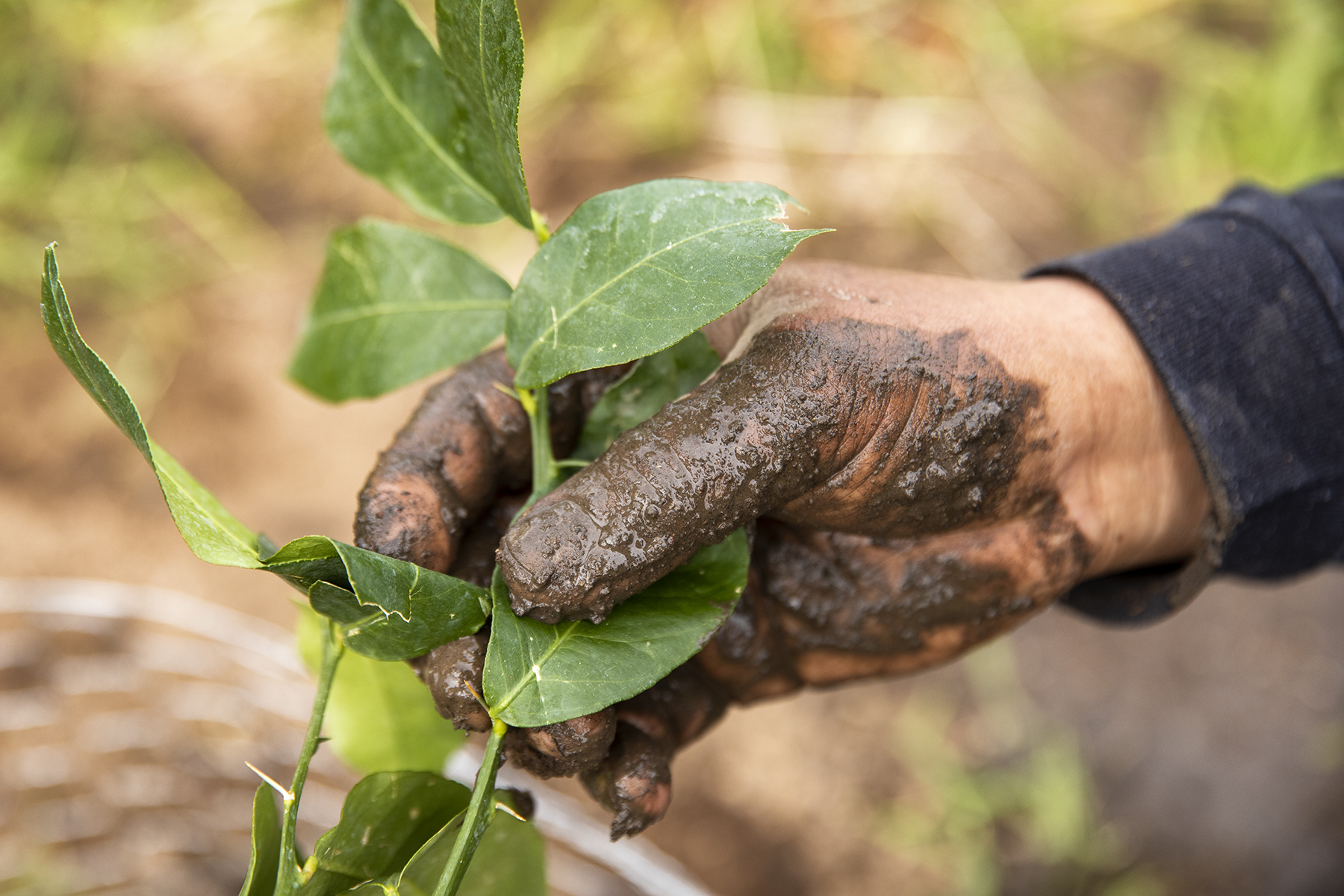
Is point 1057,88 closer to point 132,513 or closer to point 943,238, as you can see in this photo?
point 943,238

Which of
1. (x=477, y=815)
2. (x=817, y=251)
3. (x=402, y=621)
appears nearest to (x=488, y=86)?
(x=402, y=621)

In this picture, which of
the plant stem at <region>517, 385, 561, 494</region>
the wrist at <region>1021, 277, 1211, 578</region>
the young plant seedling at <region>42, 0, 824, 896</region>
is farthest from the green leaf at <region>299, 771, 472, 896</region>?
the wrist at <region>1021, 277, 1211, 578</region>

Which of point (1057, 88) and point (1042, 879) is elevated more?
point (1057, 88)

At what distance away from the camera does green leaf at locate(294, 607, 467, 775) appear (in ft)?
2.76

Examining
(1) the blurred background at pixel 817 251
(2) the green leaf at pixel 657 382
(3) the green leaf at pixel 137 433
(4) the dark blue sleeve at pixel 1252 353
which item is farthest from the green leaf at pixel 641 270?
(1) the blurred background at pixel 817 251

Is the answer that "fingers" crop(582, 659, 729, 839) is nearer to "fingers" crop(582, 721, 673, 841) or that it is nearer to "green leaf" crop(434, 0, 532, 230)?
"fingers" crop(582, 721, 673, 841)

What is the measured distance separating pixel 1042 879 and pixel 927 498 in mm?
1202

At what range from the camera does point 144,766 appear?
5.34 feet

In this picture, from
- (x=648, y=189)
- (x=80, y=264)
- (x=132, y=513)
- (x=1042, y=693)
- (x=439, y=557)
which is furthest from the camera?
(x=80, y=264)

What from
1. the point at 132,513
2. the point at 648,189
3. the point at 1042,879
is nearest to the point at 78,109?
the point at 132,513

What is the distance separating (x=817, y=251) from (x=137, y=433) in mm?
1689

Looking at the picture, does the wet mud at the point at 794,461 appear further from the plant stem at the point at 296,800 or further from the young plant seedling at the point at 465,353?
the plant stem at the point at 296,800

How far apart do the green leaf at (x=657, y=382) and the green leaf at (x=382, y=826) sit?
11.7 inches

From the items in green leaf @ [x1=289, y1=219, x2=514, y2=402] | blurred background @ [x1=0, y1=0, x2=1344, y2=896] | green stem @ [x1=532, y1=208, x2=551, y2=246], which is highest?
green stem @ [x1=532, y1=208, x2=551, y2=246]
